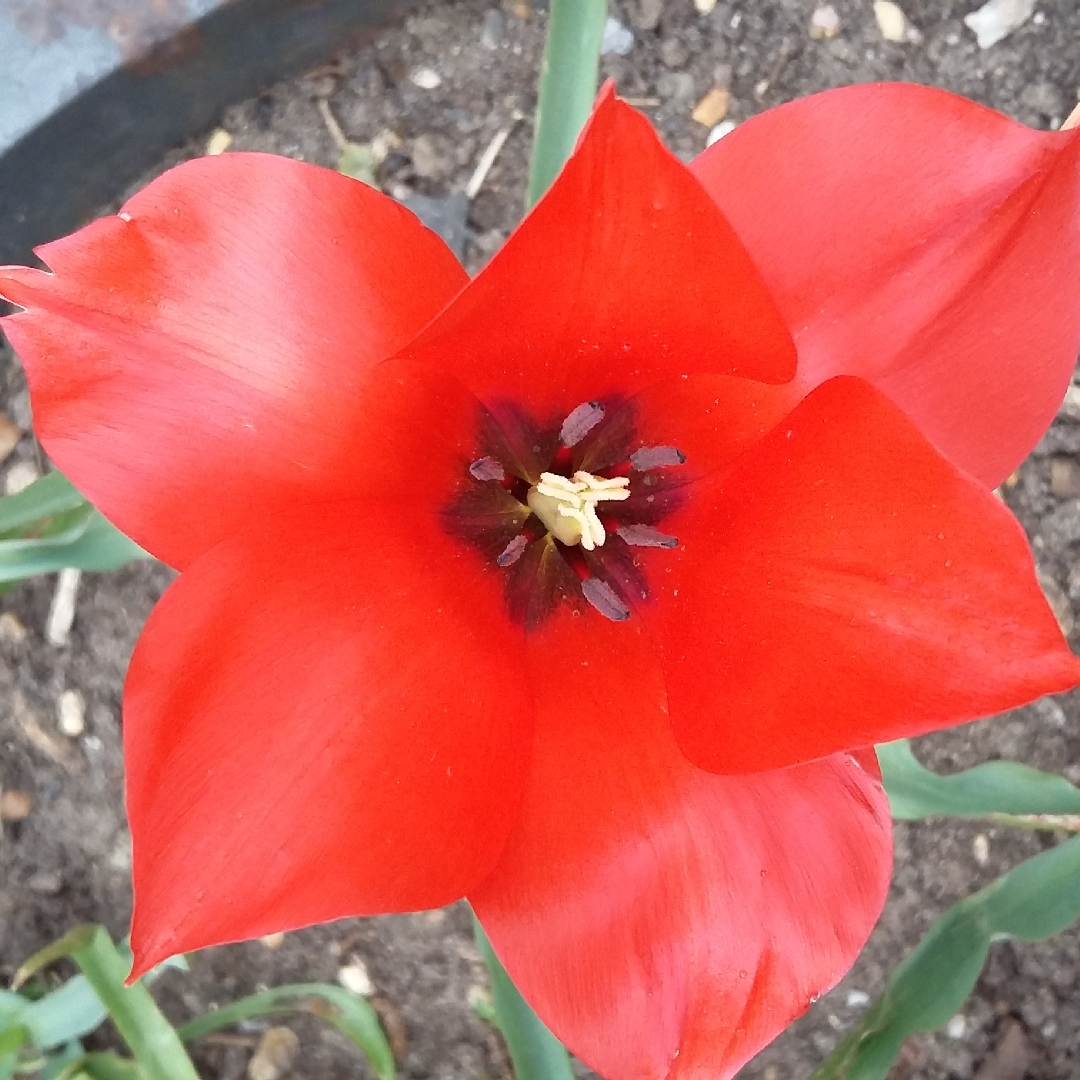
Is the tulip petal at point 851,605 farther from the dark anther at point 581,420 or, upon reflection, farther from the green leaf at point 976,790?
the green leaf at point 976,790

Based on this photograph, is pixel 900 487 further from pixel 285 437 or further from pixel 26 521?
pixel 26 521

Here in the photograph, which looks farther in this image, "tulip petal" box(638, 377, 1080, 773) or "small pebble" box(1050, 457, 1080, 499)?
"small pebble" box(1050, 457, 1080, 499)

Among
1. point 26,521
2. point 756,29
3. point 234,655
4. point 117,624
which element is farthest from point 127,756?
point 756,29

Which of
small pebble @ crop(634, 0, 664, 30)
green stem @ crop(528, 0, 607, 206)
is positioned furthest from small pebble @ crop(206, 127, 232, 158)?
green stem @ crop(528, 0, 607, 206)

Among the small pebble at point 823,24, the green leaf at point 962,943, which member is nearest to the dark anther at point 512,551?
the green leaf at point 962,943

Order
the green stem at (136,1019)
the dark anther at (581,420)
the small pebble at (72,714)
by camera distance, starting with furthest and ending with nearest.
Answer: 1. the small pebble at (72,714)
2. the green stem at (136,1019)
3. the dark anther at (581,420)

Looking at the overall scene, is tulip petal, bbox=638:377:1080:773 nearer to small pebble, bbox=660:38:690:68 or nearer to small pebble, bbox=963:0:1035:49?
small pebble, bbox=660:38:690:68

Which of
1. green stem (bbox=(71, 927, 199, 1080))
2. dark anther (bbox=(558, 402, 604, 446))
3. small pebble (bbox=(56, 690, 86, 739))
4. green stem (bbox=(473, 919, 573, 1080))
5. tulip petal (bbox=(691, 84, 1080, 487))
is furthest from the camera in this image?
small pebble (bbox=(56, 690, 86, 739))

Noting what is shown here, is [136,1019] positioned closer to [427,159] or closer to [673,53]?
[427,159]
